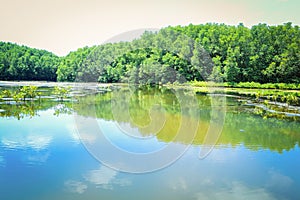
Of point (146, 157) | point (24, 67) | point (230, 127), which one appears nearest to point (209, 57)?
point (230, 127)

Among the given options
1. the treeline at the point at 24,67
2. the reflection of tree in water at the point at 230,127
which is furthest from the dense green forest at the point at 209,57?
the reflection of tree in water at the point at 230,127

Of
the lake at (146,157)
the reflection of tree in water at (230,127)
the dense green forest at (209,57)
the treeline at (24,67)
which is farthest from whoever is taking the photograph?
the treeline at (24,67)

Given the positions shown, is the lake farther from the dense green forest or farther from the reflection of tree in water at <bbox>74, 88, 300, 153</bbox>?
the dense green forest

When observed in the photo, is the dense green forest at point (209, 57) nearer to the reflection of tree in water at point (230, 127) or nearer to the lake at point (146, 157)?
the reflection of tree in water at point (230, 127)

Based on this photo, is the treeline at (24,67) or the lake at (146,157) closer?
the lake at (146,157)

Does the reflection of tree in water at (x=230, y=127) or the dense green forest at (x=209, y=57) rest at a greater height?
the dense green forest at (x=209, y=57)

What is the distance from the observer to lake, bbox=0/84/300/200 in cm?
579

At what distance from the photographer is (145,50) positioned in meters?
37.7

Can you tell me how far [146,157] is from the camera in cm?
781

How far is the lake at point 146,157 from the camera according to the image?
19.0ft

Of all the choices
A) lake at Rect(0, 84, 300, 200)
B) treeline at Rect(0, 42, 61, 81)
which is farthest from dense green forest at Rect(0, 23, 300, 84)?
lake at Rect(0, 84, 300, 200)

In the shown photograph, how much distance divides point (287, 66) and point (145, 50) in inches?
565

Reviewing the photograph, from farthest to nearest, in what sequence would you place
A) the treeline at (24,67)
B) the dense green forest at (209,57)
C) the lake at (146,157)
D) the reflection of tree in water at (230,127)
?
the treeline at (24,67)
the dense green forest at (209,57)
the reflection of tree in water at (230,127)
the lake at (146,157)

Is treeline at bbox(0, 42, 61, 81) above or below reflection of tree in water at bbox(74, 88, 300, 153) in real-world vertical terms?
above
